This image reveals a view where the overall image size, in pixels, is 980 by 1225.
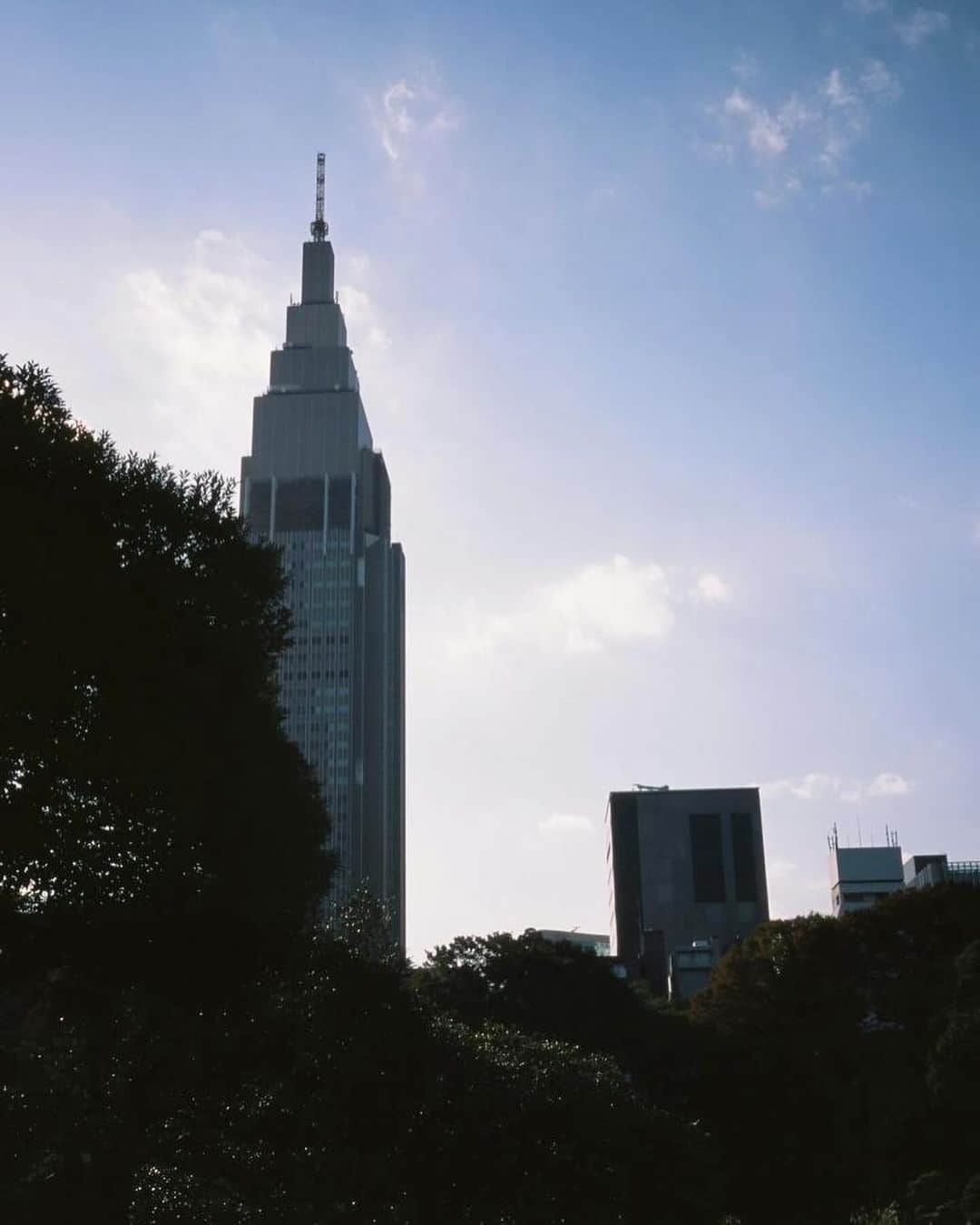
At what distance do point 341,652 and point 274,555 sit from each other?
16616 cm

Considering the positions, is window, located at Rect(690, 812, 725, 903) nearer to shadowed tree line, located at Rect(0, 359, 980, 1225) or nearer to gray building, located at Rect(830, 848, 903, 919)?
gray building, located at Rect(830, 848, 903, 919)

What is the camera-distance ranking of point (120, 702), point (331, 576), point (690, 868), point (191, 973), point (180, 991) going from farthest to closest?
point (331, 576) < point (690, 868) < point (191, 973) < point (180, 991) < point (120, 702)

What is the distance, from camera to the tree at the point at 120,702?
22.0 meters

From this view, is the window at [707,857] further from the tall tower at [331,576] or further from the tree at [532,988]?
the tree at [532,988]

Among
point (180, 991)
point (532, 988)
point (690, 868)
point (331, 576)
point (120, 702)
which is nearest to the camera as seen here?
point (120, 702)

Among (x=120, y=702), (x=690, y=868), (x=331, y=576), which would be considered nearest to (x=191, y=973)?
(x=120, y=702)

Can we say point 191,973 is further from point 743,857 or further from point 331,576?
point 331,576

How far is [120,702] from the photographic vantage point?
2256cm

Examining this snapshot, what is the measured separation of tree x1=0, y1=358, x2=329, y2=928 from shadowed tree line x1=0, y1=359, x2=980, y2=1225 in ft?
0.17

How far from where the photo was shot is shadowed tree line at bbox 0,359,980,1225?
21.9 m

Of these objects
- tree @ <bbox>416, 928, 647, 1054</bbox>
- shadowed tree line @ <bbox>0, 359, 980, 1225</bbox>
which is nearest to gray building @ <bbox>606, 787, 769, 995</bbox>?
tree @ <bbox>416, 928, 647, 1054</bbox>

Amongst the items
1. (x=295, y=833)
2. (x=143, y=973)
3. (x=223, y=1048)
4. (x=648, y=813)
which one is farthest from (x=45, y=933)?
(x=648, y=813)

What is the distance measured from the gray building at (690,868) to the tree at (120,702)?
154572mm

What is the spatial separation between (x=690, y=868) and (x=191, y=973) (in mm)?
160313
